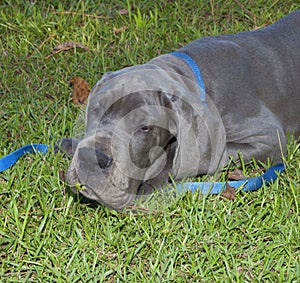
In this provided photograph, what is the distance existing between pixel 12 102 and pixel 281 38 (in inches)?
72.6

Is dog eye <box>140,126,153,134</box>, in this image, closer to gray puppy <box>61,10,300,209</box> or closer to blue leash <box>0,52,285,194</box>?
gray puppy <box>61,10,300,209</box>

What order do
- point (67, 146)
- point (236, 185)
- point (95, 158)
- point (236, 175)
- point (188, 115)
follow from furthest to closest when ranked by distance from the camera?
point (67, 146) < point (236, 175) < point (236, 185) < point (188, 115) < point (95, 158)

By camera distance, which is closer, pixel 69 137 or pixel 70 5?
pixel 69 137

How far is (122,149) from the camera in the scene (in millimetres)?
3244

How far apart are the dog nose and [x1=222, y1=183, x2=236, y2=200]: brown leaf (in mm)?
727

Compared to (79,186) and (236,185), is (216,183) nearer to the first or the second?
(236,185)

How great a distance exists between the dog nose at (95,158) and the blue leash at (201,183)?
1.77ft

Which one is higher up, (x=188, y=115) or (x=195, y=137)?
(x=188, y=115)

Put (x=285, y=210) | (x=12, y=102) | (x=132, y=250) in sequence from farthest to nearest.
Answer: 1. (x=12, y=102)
2. (x=285, y=210)
3. (x=132, y=250)

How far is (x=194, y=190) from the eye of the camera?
3.57 metres

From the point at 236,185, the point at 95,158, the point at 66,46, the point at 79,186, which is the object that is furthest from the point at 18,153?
the point at 66,46

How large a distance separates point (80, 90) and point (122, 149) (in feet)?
4.85

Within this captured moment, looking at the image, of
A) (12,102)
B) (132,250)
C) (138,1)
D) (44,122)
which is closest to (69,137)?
(44,122)

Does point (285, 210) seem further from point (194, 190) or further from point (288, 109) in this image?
point (288, 109)
